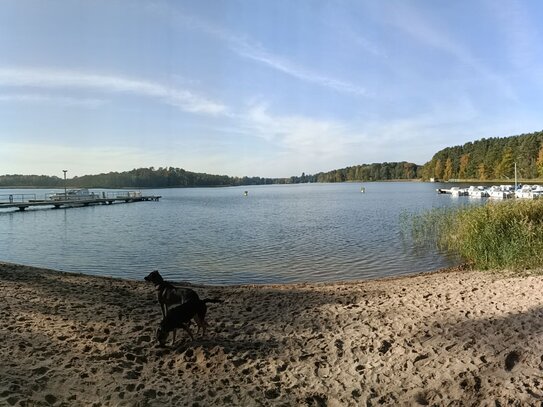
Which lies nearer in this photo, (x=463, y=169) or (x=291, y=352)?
(x=291, y=352)

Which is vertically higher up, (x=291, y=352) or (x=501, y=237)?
(x=501, y=237)

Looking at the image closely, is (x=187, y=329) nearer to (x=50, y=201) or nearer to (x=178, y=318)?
(x=178, y=318)

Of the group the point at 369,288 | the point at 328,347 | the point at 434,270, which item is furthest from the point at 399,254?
the point at 328,347

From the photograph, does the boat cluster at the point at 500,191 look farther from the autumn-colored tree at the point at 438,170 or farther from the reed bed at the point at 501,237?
the autumn-colored tree at the point at 438,170

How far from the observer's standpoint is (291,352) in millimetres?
6117

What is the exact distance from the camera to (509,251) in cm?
1161

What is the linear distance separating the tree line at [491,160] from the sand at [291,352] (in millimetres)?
81280

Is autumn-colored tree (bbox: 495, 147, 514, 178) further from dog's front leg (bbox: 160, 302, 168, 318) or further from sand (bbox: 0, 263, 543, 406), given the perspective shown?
dog's front leg (bbox: 160, 302, 168, 318)

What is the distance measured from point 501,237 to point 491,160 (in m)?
127

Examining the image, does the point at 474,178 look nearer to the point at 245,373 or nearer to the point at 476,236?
the point at 476,236

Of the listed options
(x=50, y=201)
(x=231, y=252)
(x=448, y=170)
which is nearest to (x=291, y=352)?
(x=231, y=252)

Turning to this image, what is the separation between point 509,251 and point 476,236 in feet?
7.55

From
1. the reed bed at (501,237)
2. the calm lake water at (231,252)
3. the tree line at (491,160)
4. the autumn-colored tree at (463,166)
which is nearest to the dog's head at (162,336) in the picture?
the calm lake water at (231,252)

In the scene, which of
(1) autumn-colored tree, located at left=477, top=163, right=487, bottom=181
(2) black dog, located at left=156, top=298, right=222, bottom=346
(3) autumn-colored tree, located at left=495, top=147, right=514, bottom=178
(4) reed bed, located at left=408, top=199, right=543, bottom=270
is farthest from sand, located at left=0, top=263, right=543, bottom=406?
(1) autumn-colored tree, located at left=477, top=163, right=487, bottom=181
